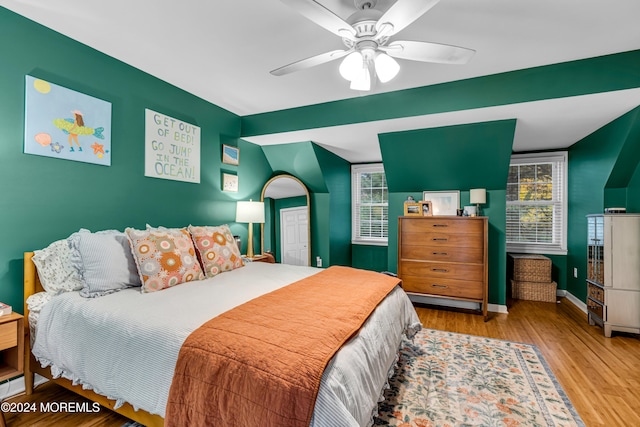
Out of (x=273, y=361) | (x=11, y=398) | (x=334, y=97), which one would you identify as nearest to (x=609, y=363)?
(x=273, y=361)

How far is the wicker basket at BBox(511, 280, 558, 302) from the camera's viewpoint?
404 centimetres

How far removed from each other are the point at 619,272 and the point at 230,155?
422 centimetres

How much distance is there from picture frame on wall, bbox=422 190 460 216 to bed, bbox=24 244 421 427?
7.54 feet

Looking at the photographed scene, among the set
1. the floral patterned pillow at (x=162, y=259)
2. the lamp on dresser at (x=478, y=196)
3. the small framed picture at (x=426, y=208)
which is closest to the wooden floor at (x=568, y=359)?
the floral patterned pillow at (x=162, y=259)

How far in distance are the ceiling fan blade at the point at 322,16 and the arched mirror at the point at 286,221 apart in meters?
2.89

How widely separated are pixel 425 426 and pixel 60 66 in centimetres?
338

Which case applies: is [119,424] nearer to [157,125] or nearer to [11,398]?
[11,398]

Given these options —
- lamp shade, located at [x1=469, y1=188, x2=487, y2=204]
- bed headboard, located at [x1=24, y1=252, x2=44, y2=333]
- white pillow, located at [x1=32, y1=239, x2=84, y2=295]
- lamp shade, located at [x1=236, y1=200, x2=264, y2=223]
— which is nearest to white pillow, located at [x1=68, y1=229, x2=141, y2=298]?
white pillow, located at [x1=32, y1=239, x2=84, y2=295]

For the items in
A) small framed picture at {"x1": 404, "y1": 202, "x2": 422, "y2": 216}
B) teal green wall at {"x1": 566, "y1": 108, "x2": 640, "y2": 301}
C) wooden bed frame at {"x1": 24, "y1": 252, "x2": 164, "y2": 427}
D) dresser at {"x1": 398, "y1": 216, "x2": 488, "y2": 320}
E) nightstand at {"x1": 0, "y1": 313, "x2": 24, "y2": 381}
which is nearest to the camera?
nightstand at {"x1": 0, "y1": 313, "x2": 24, "y2": 381}

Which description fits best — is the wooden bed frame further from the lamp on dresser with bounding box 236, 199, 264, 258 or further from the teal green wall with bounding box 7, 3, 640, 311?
the lamp on dresser with bounding box 236, 199, 264, 258

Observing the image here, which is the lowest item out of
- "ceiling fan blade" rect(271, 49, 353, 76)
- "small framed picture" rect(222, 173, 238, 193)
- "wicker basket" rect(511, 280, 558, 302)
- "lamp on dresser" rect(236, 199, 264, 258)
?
"wicker basket" rect(511, 280, 558, 302)

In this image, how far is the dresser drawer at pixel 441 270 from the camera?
137 inches

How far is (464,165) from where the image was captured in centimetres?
367

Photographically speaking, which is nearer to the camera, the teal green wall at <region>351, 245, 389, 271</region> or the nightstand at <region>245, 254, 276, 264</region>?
the nightstand at <region>245, 254, 276, 264</region>
